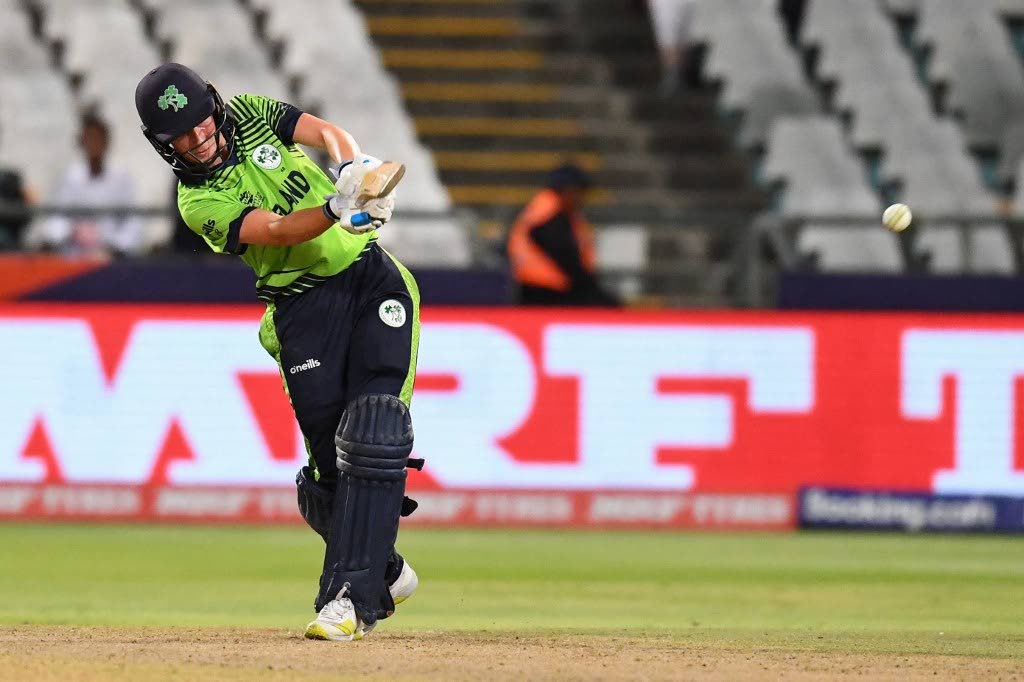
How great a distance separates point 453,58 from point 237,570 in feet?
31.7

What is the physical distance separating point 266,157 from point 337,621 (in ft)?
4.98

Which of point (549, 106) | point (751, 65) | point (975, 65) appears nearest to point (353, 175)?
point (549, 106)

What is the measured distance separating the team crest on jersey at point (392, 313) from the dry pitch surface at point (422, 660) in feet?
3.40

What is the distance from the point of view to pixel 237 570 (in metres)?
9.52

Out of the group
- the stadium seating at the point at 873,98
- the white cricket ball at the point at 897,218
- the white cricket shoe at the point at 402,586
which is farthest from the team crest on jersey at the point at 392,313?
the stadium seating at the point at 873,98

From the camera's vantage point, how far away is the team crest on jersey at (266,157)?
637 cm

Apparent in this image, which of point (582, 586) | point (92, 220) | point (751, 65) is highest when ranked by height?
point (751, 65)

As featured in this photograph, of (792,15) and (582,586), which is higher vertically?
(792,15)

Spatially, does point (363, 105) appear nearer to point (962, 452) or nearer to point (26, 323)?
point (26, 323)

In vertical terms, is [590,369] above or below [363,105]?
below

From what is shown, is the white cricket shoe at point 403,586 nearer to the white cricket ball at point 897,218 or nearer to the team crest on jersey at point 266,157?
the team crest on jersey at point 266,157

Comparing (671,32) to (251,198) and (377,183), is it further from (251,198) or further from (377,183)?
(377,183)

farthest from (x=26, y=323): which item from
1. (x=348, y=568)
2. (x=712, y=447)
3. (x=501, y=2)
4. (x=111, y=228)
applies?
(x=501, y=2)

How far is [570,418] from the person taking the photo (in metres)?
11.9
